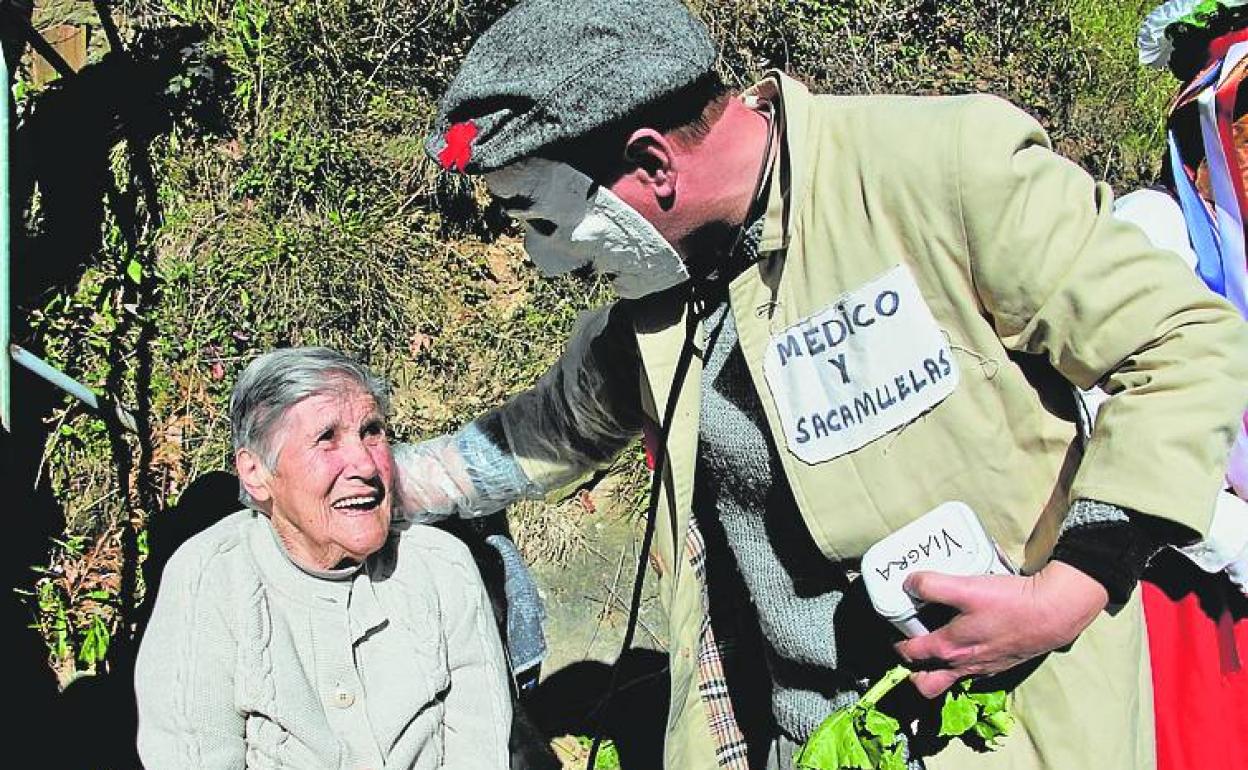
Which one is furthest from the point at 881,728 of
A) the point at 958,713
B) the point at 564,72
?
the point at 564,72

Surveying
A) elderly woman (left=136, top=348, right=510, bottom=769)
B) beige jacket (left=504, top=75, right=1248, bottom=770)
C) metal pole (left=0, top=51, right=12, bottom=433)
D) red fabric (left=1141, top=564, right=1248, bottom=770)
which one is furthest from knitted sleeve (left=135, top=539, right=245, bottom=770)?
red fabric (left=1141, top=564, right=1248, bottom=770)

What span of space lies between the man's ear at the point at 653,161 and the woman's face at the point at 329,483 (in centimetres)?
114

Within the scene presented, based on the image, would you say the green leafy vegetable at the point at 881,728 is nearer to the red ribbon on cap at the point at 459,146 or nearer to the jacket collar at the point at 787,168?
the jacket collar at the point at 787,168

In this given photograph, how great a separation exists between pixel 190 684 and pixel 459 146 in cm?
138

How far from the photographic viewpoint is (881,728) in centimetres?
203

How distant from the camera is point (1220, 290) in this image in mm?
2910

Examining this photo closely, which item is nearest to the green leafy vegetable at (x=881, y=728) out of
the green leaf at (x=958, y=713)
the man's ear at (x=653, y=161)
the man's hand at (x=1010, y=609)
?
the green leaf at (x=958, y=713)

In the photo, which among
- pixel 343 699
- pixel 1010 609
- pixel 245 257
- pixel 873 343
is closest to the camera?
pixel 1010 609

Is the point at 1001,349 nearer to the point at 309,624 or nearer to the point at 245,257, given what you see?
the point at 309,624

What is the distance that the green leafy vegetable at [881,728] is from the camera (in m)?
2.00

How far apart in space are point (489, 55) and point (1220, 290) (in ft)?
5.67

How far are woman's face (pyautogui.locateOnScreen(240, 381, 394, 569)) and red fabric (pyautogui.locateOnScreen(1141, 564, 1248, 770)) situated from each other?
1618 mm

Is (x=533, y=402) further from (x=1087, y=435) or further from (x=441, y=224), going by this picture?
(x=441, y=224)

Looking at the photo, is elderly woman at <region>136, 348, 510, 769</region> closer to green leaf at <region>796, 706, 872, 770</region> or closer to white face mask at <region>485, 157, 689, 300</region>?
white face mask at <region>485, 157, 689, 300</region>
